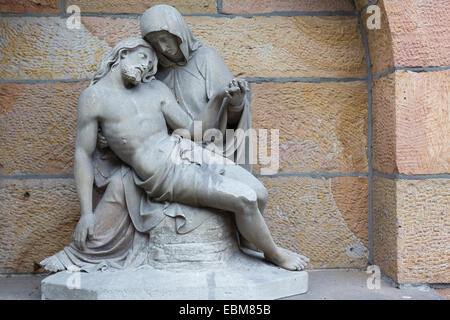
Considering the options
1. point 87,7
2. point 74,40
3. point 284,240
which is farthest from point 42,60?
point 284,240

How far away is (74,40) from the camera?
3.21m

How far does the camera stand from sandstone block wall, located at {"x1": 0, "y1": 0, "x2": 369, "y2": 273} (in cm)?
318

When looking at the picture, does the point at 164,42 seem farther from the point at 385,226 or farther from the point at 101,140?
the point at 385,226

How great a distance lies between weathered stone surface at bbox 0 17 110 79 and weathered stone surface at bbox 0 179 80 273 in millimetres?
699

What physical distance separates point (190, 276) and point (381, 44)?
5.80 ft

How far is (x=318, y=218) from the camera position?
326 cm

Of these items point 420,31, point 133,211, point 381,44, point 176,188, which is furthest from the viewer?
point 381,44

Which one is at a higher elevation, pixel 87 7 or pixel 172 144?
pixel 87 7

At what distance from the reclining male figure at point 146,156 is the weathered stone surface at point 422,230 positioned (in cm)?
65

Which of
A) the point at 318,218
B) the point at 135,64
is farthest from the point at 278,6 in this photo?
the point at 318,218

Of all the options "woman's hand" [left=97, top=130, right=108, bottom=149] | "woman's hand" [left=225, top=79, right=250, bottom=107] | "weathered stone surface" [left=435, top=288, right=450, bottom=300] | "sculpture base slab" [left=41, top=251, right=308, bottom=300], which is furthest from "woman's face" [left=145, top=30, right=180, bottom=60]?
"weathered stone surface" [left=435, top=288, right=450, bottom=300]

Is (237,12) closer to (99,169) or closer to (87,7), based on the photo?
(87,7)

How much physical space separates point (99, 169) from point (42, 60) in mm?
973

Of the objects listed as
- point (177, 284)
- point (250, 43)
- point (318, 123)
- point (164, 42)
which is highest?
point (250, 43)
